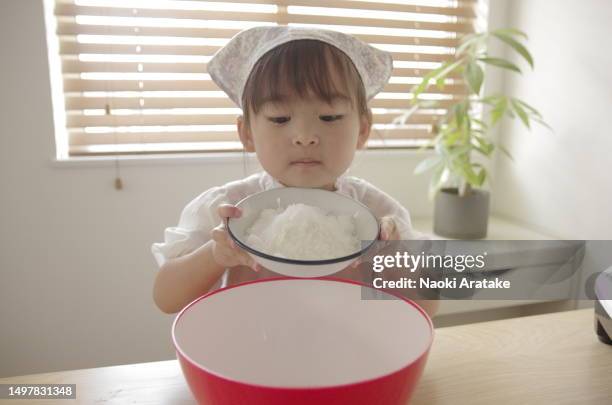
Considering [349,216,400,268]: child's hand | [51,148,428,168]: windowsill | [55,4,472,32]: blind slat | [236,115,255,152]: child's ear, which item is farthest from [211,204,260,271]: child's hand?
[55,4,472,32]: blind slat

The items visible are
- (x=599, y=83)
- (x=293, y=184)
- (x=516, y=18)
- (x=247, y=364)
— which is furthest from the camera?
(x=516, y=18)

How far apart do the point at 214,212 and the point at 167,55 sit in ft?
2.75

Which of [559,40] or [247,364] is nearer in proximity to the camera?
[247,364]

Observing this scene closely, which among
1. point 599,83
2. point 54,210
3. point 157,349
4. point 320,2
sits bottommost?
point 157,349

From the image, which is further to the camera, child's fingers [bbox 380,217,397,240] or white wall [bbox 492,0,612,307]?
white wall [bbox 492,0,612,307]

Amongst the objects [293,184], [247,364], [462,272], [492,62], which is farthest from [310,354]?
[492,62]

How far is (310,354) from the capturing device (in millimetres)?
473

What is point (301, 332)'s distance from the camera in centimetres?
47

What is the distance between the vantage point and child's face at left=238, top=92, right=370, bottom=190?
0.65 m

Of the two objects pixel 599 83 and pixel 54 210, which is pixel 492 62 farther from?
pixel 54 210

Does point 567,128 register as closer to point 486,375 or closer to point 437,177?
point 437,177

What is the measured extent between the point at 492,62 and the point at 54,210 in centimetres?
136

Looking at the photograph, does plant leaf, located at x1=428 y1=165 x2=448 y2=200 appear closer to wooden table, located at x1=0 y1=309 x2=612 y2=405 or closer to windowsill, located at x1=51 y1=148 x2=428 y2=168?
windowsill, located at x1=51 y1=148 x2=428 y2=168

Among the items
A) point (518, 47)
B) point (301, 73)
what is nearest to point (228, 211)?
point (301, 73)
